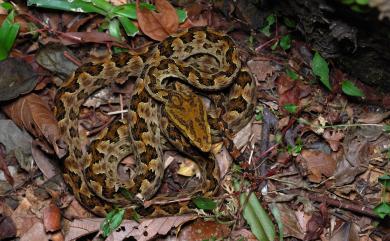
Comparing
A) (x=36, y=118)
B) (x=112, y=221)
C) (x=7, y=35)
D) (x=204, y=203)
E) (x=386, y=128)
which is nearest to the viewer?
(x=112, y=221)

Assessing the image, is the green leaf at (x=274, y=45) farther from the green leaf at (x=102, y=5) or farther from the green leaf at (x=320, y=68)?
the green leaf at (x=102, y=5)

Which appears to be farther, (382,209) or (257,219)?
(257,219)

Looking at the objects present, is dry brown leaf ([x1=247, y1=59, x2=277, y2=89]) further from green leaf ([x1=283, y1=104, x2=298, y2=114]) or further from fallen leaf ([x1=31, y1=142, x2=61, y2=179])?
fallen leaf ([x1=31, y1=142, x2=61, y2=179])

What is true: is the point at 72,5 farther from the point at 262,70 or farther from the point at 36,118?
the point at 262,70

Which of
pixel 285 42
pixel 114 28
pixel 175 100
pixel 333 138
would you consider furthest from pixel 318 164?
pixel 114 28

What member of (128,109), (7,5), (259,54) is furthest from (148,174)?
(7,5)

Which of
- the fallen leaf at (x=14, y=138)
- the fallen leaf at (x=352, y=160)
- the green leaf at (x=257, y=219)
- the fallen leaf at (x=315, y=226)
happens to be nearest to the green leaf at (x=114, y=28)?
the fallen leaf at (x=14, y=138)

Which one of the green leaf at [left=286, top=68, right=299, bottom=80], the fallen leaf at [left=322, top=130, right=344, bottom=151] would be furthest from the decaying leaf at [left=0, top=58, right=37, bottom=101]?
the fallen leaf at [left=322, top=130, right=344, bottom=151]
